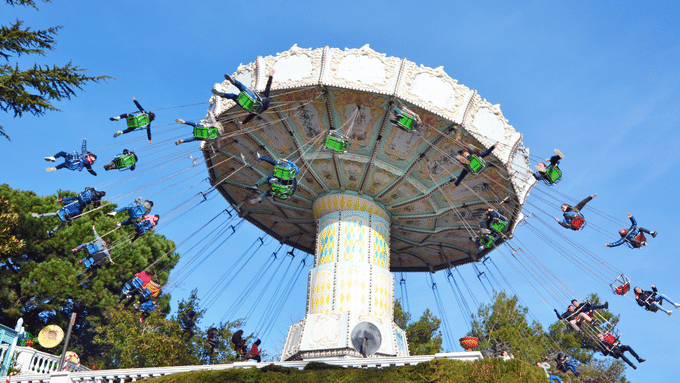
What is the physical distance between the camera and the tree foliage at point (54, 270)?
2482 cm

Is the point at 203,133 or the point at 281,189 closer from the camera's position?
the point at 281,189

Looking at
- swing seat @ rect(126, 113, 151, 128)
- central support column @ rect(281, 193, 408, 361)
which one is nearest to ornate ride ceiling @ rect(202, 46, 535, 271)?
central support column @ rect(281, 193, 408, 361)

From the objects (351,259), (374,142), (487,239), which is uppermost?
(374,142)

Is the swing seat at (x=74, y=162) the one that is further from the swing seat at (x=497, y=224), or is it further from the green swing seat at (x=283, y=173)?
the swing seat at (x=497, y=224)

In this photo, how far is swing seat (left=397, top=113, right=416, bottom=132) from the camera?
14953mm

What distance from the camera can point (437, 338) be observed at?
2845 cm

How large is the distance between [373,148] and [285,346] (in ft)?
20.3

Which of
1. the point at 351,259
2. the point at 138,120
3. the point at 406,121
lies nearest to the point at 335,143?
the point at 406,121

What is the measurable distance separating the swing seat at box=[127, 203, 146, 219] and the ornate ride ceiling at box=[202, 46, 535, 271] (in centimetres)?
275

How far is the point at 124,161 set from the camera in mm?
16219

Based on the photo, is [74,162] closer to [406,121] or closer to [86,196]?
[86,196]

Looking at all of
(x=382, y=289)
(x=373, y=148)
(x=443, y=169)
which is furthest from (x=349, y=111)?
(x=382, y=289)

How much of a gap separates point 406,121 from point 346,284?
16.0 feet

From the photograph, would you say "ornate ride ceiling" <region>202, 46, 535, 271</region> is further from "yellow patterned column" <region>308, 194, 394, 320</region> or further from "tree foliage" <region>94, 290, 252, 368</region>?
"tree foliage" <region>94, 290, 252, 368</region>
